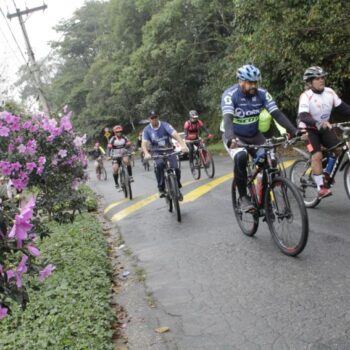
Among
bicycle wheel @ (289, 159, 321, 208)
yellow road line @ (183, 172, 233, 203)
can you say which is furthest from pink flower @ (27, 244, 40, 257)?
yellow road line @ (183, 172, 233, 203)

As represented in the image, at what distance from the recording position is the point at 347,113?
6844mm

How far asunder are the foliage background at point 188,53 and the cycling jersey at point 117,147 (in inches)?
187

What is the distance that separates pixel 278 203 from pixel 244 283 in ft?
3.50

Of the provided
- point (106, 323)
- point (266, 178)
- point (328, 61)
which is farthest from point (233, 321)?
point (328, 61)

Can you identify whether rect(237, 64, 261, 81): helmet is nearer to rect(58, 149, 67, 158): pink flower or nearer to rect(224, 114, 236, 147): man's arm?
rect(224, 114, 236, 147): man's arm

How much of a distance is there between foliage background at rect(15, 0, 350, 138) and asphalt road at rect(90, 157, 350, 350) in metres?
6.08

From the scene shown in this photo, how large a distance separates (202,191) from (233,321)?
690cm

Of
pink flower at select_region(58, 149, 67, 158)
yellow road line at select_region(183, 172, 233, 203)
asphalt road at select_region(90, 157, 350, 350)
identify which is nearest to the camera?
asphalt road at select_region(90, 157, 350, 350)

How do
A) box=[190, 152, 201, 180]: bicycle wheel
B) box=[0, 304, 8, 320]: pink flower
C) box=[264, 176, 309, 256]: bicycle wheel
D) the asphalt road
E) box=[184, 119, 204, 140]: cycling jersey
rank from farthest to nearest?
1. box=[184, 119, 204, 140]: cycling jersey
2. box=[190, 152, 201, 180]: bicycle wheel
3. box=[264, 176, 309, 256]: bicycle wheel
4. the asphalt road
5. box=[0, 304, 8, 320]: pink flower

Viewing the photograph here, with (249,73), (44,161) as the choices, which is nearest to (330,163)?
(249,73)

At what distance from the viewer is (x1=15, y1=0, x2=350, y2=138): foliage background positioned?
13.0 meters

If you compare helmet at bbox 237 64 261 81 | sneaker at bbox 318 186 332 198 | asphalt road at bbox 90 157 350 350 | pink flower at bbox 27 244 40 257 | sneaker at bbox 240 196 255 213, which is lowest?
asphalt road at bbox 90 157 350 350

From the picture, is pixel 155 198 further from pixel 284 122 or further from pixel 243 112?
pixel 284 122

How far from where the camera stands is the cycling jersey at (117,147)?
12.9 metres
